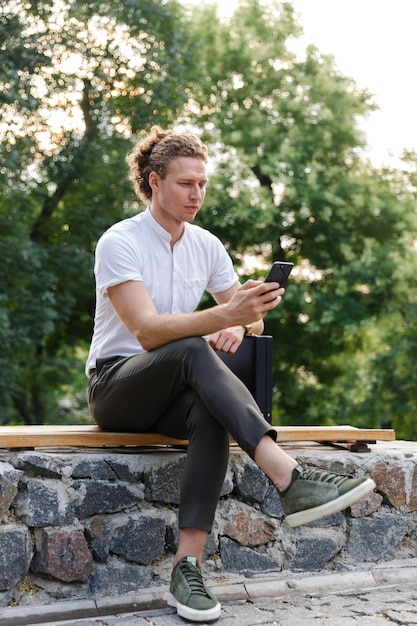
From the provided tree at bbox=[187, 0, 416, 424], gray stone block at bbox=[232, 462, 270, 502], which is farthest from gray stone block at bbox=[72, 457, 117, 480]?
tree at bbox=[187, 0, 416, 424]

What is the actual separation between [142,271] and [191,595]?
1.06m

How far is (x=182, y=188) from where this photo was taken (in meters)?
2.88

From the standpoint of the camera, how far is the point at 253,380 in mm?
2947

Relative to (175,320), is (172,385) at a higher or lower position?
lower

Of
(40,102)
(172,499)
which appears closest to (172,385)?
(172,499)

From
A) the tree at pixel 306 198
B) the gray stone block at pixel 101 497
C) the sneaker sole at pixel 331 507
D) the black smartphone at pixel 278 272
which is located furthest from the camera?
the tree at pixel 306 198

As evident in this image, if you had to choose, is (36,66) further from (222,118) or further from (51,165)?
(222,118)

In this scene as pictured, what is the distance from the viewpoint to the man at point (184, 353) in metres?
2.38

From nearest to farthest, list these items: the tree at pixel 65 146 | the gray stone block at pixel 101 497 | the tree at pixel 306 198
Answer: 1. the gray stone block at pixel 101 497
2. the tree at pixel 65 146
3. the tree at pixel 306 198

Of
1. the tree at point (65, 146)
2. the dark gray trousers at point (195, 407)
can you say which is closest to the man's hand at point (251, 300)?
the dark gray trousers at point (195, 407)

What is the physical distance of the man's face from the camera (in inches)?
113

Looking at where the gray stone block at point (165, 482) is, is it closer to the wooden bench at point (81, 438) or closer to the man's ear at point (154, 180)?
the wooden bench at point (81, 438)

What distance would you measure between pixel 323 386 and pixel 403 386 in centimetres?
131

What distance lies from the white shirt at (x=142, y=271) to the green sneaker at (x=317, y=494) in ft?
2.57
